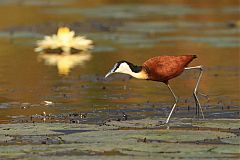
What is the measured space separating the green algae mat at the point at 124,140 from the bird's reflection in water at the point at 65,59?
6586mm

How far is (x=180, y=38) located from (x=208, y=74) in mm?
6043

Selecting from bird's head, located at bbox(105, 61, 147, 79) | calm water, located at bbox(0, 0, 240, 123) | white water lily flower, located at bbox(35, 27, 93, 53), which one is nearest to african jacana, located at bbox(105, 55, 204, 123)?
bird's head, located at bbox(105, 61, 147, 79)

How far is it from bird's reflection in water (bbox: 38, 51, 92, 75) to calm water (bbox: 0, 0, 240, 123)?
0.06ft

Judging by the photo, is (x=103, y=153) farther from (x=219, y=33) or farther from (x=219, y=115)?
(x=219, y=33)

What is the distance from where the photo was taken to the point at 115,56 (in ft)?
61.9

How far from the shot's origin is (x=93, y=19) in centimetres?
2723

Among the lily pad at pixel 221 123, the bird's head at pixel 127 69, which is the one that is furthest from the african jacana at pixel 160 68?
the lily pad at pixel 221 123

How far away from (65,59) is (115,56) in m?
0.99

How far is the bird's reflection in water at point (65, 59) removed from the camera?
58.2ft

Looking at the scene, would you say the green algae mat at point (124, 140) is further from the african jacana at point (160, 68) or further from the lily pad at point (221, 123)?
the african jacana at point (160, 68)

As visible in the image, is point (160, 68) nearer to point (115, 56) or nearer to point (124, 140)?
point (124, 140)

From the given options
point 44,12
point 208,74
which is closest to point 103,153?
point 208,74

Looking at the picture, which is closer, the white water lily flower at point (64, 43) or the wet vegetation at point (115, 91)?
the wet vegetation at point (115, 91)

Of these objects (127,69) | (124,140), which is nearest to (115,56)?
(127,69)
